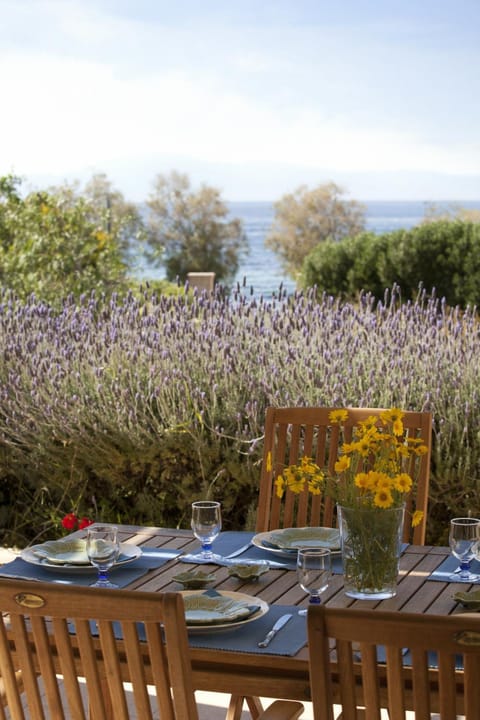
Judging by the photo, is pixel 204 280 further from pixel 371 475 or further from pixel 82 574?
pixel 371 475

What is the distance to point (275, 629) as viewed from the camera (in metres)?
1.80

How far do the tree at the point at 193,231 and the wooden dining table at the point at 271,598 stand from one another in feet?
76.4

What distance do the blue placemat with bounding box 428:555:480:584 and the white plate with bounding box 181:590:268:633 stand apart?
42cm

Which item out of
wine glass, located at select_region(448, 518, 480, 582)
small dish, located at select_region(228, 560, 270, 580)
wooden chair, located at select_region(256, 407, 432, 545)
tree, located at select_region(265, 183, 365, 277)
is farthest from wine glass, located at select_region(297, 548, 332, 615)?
tree, located at select_region(265, 183, 365, 277)

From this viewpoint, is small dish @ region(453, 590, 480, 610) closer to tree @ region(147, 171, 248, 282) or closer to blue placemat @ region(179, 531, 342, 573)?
blue placemat @ region(179, 531, 342, 573)

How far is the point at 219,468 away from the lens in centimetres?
388

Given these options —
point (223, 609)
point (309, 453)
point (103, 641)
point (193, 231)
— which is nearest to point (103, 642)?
point (103, 641)

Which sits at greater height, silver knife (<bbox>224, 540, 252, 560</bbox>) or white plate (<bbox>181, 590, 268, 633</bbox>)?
white plate (<bbox>181, 590, 268, 633</bbox>)

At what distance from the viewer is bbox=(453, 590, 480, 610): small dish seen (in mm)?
1906

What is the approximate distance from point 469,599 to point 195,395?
2020 millimetres

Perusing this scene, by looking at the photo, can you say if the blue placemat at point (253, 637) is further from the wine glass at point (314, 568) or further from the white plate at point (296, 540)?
the white plate at point (296, 540)

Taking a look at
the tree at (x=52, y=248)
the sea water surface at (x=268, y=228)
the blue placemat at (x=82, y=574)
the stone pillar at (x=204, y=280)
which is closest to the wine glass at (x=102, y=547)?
the blue placemat at (x=82, y=574)

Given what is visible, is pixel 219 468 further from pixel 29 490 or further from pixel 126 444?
pixel 29 490

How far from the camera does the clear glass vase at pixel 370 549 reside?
1963mm
